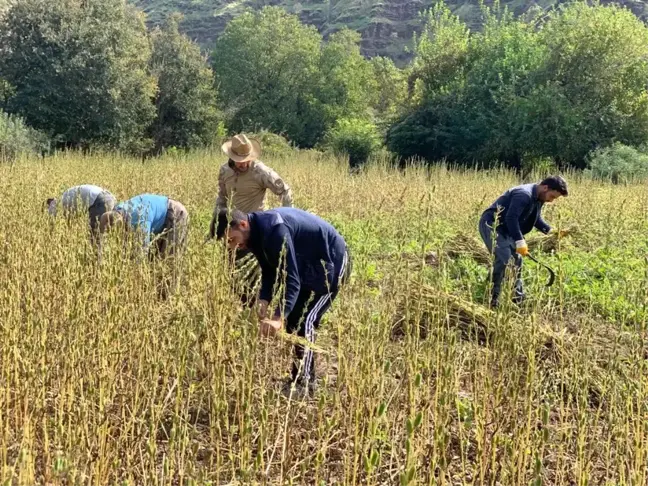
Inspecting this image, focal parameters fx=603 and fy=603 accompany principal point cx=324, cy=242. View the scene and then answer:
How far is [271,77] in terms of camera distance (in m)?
32.8

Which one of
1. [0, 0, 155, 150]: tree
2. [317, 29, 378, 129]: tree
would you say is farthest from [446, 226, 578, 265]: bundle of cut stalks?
[317, 29, 378, 129]: tree

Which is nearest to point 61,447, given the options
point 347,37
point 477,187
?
point 477,187

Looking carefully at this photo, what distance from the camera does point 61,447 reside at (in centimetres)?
154

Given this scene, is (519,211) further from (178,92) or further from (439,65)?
(439,65)

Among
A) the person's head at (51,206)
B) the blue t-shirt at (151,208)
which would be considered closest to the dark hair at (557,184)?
the blue t-shirt at (151,208)

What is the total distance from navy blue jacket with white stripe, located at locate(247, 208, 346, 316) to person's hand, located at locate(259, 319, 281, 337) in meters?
0.17

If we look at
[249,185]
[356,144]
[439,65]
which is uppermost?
[439,65]

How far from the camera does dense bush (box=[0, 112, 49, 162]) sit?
13047mm

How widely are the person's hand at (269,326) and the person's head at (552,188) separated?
2913mm

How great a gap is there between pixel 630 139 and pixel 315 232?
1737 centimetres

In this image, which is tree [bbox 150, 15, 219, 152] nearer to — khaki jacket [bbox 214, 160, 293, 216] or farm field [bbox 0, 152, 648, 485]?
khaki jacket [bbox 214, 160, 293, 216]

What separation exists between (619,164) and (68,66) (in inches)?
580

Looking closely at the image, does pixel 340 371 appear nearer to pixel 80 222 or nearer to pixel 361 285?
pixel 361 285

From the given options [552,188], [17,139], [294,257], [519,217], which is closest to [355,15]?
[17,139]
